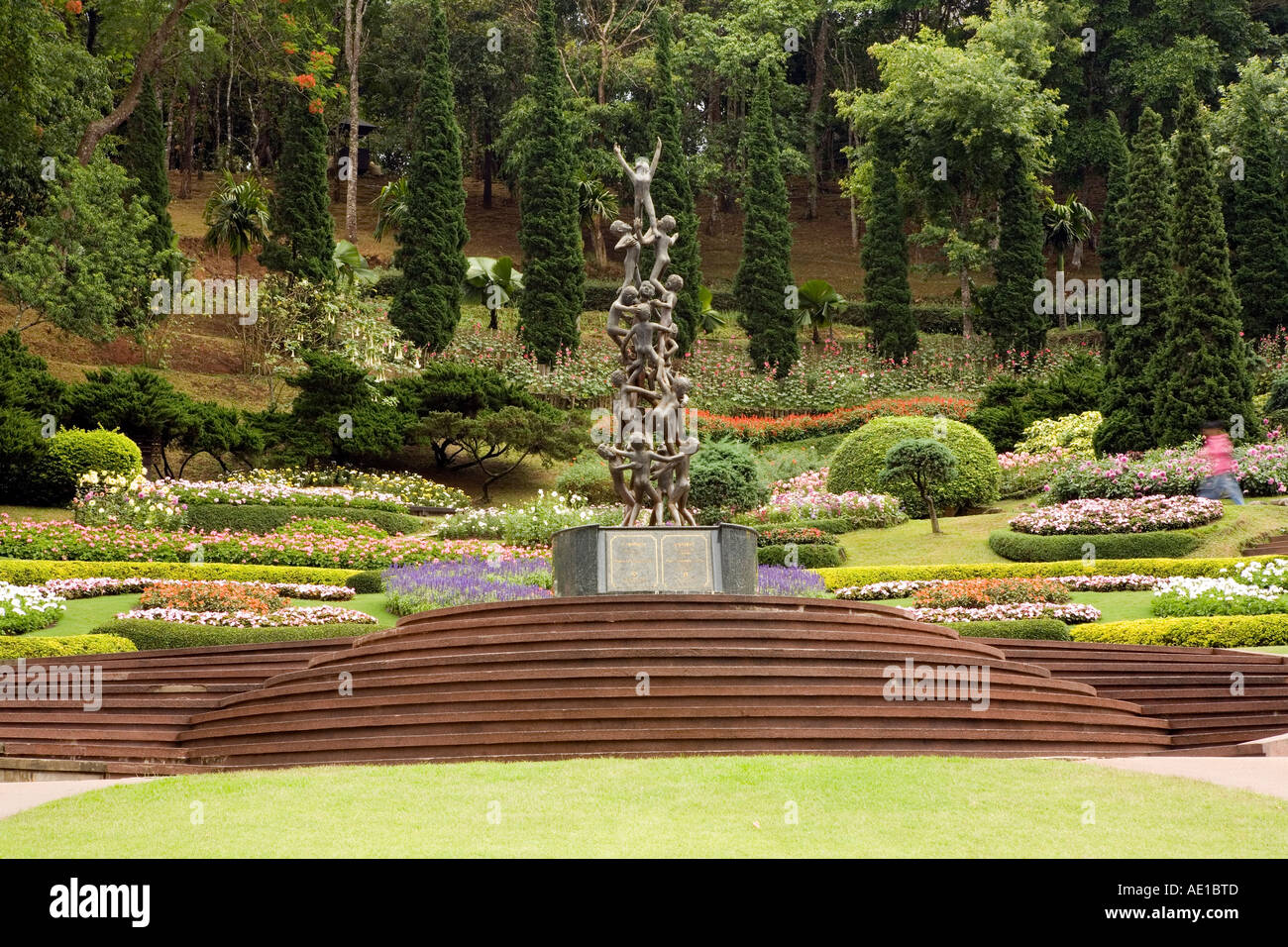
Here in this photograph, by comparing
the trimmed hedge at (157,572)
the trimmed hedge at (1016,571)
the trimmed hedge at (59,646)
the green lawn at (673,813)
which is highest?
the trimmed hedge at (157,572)

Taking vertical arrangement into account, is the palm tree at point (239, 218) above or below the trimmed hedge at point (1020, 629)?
above

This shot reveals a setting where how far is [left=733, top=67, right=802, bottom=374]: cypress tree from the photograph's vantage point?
128 ft

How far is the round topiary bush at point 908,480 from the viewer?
86.0ft

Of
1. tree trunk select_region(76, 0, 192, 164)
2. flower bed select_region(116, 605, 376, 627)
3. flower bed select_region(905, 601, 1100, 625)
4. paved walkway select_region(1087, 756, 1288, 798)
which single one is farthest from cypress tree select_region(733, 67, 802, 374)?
paved walkway select_region(1087, 756, 1288, 798)

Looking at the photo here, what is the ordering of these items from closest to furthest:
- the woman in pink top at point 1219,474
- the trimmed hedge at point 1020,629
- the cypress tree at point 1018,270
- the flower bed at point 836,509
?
the trimmed hedge at point 1020,629 → the woman in pink top at point 1219,474 → the flower bed at point 836,509 → the cypress tree at point 1018,270

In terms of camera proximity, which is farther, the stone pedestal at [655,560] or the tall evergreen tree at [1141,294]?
the tall evergreen tree at [1141,294]

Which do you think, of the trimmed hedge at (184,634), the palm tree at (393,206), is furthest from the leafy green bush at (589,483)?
the palm tree at (393,206)

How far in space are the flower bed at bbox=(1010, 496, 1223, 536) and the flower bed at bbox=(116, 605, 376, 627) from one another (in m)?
11.9

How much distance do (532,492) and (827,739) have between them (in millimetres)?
21646

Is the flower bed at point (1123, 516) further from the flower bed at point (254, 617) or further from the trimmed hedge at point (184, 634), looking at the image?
the trimmed hedge at point (184, 634)

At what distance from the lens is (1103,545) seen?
21.3 meters

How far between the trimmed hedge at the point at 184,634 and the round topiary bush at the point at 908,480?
13255mm

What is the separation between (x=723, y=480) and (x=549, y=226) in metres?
16.2

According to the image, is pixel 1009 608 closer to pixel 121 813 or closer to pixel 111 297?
pixel 121 813
